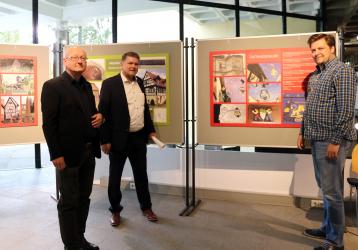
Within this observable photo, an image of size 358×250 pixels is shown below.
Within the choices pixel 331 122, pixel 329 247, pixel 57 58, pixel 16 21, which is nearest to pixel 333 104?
pixel 331 122

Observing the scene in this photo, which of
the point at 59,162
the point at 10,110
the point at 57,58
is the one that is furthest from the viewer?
the point at 57,58

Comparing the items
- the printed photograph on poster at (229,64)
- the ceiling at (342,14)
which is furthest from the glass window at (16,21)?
Answer: the ceiling at (342,14)

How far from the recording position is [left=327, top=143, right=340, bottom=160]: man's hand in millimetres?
2393

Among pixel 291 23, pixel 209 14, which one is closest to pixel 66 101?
pixel 209 14

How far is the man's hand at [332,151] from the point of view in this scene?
239cm

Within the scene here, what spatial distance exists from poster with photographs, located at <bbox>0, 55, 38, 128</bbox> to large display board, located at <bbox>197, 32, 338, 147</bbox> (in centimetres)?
182

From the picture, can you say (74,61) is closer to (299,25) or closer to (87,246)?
(87,246)

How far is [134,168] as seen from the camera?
3287mm

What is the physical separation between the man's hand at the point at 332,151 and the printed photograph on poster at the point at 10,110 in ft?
10.1

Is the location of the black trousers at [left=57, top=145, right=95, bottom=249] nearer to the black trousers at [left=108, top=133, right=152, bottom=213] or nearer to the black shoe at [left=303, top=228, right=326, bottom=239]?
the black trousers at [left=108, top=133, right=152, bottom=213]

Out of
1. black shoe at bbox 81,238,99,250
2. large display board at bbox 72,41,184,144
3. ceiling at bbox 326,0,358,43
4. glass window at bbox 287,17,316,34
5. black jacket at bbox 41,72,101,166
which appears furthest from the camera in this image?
glass window at bbox 287,17,316,34

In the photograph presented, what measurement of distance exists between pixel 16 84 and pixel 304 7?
5.09m

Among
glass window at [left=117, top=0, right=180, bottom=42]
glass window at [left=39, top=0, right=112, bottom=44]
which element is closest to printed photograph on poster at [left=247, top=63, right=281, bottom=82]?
glass window at [left=117, top=0, right=180, bottom=42]

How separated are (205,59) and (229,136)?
2.63ft
